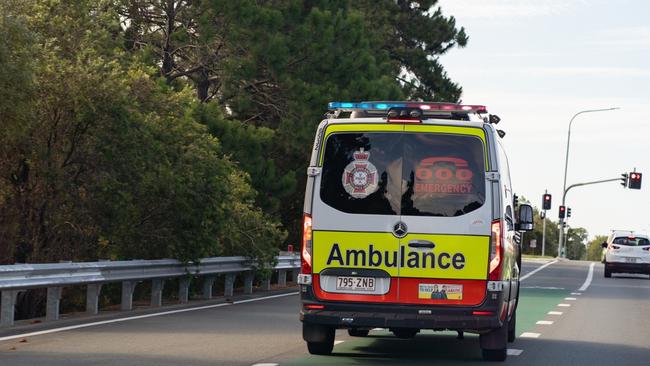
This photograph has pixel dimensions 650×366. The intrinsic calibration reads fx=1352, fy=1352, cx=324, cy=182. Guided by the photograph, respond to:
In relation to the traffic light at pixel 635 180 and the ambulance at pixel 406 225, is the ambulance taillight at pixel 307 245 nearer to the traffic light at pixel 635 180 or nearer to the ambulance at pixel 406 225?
the ambulance at pixel 406 225

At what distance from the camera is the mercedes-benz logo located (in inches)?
505

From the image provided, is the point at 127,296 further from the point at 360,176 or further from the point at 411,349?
the point at 360,176

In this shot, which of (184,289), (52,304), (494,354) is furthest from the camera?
(184,289)

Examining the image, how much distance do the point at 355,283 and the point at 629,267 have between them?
33007 millimetres

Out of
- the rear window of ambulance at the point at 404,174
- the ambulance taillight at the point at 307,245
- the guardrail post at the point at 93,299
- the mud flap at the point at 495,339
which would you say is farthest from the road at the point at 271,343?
the rear window of ambulance at the point at 404,174

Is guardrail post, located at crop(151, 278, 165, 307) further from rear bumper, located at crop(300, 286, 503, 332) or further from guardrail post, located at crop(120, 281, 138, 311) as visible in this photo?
rear bumper, located at crop(300, 286, 503, 332)

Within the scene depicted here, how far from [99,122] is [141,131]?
72 centimetres

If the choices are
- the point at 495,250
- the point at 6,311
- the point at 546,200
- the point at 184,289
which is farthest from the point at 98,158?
the point at 546,200

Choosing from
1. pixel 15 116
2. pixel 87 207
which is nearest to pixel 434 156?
pixel 15 116

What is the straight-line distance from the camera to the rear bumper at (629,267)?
4438 centimetres

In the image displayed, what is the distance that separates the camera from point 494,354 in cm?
1373

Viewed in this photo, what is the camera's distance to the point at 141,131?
23094 mm

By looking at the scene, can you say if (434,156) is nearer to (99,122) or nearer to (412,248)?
(412,248)

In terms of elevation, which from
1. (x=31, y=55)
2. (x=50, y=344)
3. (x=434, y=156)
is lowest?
(x=50, y=344)
